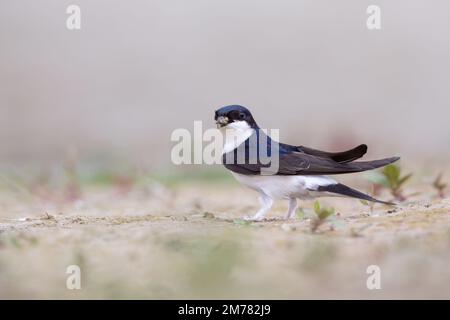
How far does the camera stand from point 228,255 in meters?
3.99

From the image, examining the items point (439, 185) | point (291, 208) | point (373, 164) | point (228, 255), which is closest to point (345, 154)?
point (373, 164)

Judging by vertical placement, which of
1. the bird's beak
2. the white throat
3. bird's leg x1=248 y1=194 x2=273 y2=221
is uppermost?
the bird's beak

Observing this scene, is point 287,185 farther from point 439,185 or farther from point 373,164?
point 439,185

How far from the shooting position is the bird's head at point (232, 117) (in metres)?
5.80

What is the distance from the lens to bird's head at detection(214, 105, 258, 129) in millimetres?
5801

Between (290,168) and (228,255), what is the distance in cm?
152

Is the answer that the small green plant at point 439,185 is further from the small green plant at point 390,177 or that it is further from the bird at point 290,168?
the bird at point 290,168

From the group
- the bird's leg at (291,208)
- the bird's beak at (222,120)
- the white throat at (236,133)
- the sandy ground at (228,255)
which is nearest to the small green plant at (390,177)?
the sandy ground at (228,255)

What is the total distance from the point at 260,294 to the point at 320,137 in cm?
719

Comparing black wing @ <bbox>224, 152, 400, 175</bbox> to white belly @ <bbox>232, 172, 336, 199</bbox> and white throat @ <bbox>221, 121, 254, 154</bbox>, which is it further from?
white throat @ <bbox>221, 121, 254, 154</bbox>

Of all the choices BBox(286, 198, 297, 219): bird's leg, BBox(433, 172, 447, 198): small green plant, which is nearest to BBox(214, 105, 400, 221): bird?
BBox(286, 198, 297, 219): bird's leg

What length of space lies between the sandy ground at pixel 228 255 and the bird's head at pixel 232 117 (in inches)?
26.8

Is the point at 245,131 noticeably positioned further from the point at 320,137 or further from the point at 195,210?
the point at 320,137

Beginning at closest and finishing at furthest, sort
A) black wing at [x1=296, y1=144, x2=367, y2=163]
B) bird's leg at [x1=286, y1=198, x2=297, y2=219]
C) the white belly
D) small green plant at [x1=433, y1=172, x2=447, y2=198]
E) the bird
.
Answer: black wing at [x1=296, y1=144, x2=367, y2=163]
the bird
the white belly
bird's leg at [x1=286, y1=198, x2=297, y2=219]
small green plant at [x1=433, y1=172, x2=447, y2=198]
